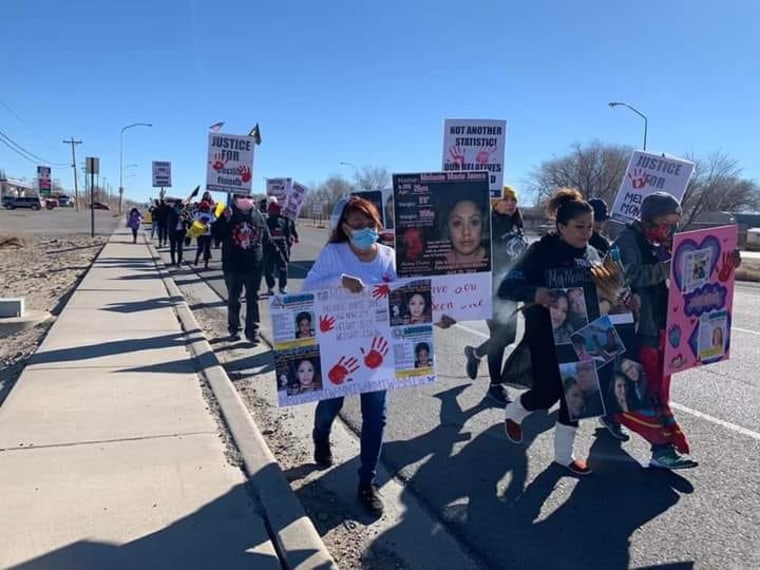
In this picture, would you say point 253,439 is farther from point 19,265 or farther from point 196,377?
point 19,265

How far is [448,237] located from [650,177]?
11.7 feet

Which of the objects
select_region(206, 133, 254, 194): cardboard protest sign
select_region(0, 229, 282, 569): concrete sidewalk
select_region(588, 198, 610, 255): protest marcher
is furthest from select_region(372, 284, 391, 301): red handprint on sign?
select_region(206, 133, 254, 194): cardboard protest sign

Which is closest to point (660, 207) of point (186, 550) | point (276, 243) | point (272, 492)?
point (272, 492)

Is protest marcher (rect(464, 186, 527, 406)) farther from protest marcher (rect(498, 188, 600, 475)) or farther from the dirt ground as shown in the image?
the dirt ground

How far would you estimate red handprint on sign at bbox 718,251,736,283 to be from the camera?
429 cm

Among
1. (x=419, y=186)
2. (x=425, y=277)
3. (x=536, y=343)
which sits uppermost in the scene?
(x=419, y=186)

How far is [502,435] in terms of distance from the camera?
497 centimetres

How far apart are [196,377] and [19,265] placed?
48.5 ft

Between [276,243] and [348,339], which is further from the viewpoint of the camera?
[276,243]

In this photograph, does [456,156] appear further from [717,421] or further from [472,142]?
[717,421]

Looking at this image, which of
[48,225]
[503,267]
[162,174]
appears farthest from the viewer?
[48,225]

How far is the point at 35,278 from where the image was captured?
14789 mm

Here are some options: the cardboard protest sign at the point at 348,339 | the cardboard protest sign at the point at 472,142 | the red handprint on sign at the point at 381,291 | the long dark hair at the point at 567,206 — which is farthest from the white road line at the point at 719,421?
the red handprint on sign at the point at 381,291

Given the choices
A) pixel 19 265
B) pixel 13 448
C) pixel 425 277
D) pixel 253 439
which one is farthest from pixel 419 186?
pixel 19 265
